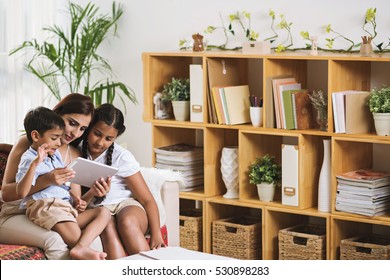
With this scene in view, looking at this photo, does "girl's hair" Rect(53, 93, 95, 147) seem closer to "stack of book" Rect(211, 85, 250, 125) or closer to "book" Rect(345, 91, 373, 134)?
"stack of book" Rect(211, 85, 250, 125)

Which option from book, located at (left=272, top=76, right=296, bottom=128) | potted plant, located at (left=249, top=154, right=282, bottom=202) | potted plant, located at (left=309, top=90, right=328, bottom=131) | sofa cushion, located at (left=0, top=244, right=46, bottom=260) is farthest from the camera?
potted plant, located at (left=249, top=154, right=282, bottom=202)

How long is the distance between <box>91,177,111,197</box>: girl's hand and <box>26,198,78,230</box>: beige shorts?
196mm

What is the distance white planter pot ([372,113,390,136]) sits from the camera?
378 centimetres

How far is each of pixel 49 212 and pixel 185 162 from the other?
1420 mm

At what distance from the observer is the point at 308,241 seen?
4098mm

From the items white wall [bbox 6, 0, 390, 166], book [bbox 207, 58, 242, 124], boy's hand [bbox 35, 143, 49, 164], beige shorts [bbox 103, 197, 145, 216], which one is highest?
white wall [bbox 6, 0, 390, 166]

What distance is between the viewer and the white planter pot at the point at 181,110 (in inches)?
175

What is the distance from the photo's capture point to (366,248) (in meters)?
4.06

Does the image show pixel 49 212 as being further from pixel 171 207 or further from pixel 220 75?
pixel 220 75

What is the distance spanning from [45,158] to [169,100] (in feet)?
4.78

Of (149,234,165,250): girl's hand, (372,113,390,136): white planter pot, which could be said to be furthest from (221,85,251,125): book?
(149,234,165,250): girl's hand

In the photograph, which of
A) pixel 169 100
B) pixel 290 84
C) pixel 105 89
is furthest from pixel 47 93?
pixel 290 84

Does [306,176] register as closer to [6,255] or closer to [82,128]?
[82,128]

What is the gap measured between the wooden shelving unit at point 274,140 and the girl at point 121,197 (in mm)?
871
